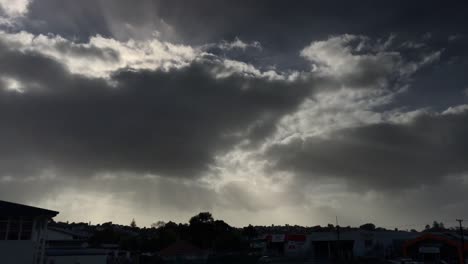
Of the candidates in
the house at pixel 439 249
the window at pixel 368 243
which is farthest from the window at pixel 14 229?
the window at pixel 368 243

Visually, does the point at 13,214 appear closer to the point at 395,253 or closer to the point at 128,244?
the point at 128,244

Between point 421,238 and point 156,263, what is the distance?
53.6 m

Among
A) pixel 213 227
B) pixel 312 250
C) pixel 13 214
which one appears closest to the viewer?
pixel 13 214

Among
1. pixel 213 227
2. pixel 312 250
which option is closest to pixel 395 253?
pixel 312 250

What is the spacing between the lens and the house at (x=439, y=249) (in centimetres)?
7569

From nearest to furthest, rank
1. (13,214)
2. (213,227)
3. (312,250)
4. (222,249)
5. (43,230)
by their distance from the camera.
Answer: (13,214) < (43,230) < (312,250) < (222,249) < (213,227)

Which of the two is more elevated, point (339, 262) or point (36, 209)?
point (36, 209)

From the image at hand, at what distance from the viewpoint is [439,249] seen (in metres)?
78.5

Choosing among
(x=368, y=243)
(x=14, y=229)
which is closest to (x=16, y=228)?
(x=14, y=229)

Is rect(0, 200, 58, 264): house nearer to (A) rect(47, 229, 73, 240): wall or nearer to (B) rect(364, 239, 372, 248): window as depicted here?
(A) rect(47, 229, 73, 240): wall

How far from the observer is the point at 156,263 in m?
67.0

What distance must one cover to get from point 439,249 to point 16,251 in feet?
243

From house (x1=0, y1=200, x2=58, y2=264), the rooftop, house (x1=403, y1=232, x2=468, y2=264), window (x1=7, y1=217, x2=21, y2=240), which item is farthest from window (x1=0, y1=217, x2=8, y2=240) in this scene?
house (x1=403, y1=232, x2=468, y2=264)

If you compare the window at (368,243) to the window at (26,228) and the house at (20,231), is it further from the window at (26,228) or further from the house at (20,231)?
the window at (26,228)
